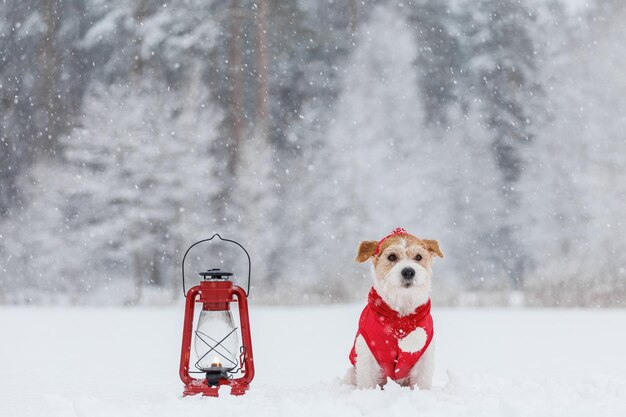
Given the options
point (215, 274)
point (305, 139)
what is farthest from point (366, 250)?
point (305, 139)

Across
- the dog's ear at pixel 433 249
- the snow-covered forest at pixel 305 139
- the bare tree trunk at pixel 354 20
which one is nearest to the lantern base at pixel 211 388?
the dog's ear at pixel 433 249

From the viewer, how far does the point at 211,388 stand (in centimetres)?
283

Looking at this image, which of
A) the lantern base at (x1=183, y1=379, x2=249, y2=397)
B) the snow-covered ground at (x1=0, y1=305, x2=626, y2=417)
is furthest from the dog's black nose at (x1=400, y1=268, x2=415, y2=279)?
the lantern base at (x1=183, y1=379, x2=249, y2=397)

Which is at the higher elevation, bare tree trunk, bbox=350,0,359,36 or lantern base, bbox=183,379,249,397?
bare tree trunk, bbox=350,0,359,36

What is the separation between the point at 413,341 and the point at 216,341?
35.4 inches

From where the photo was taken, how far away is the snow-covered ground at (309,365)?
9.09 ft

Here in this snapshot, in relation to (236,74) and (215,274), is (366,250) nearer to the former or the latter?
(215,274)

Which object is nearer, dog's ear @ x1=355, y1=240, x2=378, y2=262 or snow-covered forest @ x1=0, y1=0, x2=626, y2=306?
dog's ear @ x1=355, y1=240, x2=378, y2=262

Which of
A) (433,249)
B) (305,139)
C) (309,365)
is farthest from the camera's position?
(305,139)

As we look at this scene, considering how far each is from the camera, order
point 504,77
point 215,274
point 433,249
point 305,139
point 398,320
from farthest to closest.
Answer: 1. point 305,139
2. point 504,77
3. point 433,249
4. point 398,320
5. point 215,274

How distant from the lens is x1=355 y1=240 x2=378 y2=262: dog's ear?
10.6 feet

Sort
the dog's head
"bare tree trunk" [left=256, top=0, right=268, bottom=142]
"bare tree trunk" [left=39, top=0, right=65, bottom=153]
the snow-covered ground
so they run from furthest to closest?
"bare tree trunk" [left=39, top=0, right=65, bottom=153], "bare tree trunk" [left=256, top=0, right=268, bottom=142], the dog's head, the snow-covered ground

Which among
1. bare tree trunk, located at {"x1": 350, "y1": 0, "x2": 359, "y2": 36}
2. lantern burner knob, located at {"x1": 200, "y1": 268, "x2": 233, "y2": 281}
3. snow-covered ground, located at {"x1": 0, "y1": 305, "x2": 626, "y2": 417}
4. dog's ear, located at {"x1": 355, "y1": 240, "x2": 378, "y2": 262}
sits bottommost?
snow-covered ground, located at {"x1": 0, "y1": 305, "x2": 626, "y2": 417}

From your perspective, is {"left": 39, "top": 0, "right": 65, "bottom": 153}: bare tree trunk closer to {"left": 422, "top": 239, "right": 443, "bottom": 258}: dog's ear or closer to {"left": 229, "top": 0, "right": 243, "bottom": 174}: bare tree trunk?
{"left": 229, "top": 0, "right": 243, "bottom": 174}: bare tree trunk
